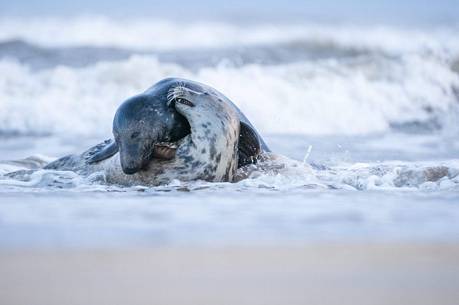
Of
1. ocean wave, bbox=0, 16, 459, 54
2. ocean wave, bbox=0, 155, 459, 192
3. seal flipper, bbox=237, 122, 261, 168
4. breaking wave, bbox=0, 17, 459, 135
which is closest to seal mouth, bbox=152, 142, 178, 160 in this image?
ocean wave, bbox=0, 155, 459, 192

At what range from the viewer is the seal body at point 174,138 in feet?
21.0

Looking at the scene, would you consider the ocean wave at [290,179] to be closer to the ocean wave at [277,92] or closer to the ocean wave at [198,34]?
the ocean wave at [277,92]

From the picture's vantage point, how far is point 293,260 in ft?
11.9

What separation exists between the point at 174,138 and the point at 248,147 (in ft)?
2.18

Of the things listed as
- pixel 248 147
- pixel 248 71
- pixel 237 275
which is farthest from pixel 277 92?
pixel 237 275

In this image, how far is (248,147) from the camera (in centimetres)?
696

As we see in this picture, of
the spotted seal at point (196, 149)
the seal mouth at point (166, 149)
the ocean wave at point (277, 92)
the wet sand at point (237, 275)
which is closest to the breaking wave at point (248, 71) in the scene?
the ocean wave at point (277, 92)

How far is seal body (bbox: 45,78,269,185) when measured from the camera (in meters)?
6.39

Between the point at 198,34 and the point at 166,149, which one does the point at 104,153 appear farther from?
the point at 198,34

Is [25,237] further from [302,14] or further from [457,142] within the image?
[302,14]

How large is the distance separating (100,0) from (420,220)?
1862 cm

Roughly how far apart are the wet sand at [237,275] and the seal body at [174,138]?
255 centimetres

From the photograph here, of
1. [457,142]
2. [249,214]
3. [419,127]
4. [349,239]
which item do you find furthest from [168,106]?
[419,127]

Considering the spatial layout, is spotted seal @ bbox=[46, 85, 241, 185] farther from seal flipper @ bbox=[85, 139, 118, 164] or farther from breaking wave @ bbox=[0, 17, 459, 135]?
breaking wave @ bbox=[0, 17, 459, 135]
